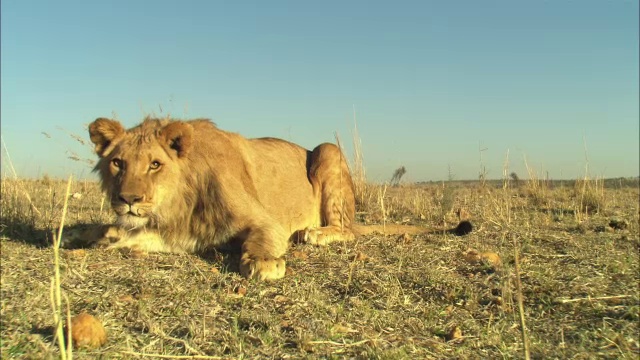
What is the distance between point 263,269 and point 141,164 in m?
1.54

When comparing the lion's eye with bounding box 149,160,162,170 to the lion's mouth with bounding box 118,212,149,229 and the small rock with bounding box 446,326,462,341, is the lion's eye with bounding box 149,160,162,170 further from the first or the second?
the small rock with bounding box 446,326,462,341

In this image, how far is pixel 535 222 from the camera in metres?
6.74

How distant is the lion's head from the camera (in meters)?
4.56

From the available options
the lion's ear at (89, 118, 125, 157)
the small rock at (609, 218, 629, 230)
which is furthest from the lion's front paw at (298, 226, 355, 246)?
the small rock at (609, 218, 629, 230)

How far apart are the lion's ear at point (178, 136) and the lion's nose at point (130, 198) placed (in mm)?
663

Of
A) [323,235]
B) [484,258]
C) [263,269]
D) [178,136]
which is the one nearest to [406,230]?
[323,235]

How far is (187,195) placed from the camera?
16.4 feet

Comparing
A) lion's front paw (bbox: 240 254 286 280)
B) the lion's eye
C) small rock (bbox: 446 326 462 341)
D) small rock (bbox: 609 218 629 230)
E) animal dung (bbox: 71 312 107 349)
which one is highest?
the lion's eye

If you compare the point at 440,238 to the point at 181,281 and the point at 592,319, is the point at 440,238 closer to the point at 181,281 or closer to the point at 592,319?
the point at 592,319

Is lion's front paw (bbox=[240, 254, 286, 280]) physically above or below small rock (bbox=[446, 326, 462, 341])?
above

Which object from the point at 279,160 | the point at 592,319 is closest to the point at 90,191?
the point at 279,160

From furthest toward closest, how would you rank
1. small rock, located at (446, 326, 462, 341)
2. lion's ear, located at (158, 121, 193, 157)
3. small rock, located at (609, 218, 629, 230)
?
small rock, located at (609, 218, 629, 230), lion's ear, located at (158, 121, 193, 157), small rock, located at (446, 326, 462, 341)

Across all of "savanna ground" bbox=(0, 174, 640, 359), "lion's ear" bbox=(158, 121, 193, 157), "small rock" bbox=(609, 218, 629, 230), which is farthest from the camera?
"small rock" bbox=(609, 218, 629, 230)

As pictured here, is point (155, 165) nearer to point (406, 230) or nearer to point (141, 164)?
point (141, 164)
